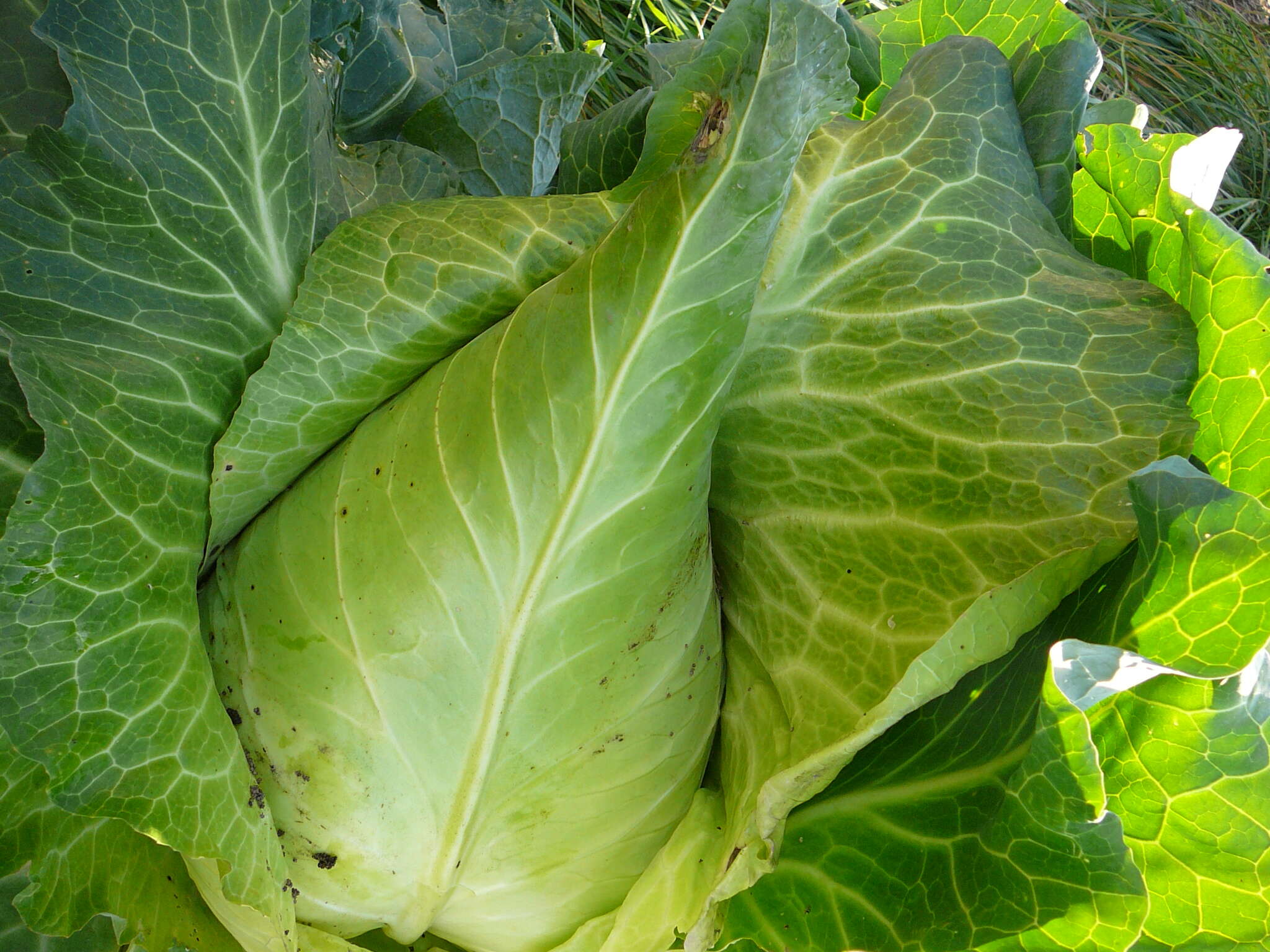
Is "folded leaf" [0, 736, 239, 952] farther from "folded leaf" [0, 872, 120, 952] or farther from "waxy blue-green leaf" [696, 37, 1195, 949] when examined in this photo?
"waxy blue-green leaf" [696, 37, 1195, 949]

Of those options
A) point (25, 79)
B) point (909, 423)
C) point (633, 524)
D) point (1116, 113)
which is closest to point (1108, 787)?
point (909, 423)

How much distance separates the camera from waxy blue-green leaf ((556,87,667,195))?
148 cm

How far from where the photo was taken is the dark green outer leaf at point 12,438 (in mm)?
1049

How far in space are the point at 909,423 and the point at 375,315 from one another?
0.65 m

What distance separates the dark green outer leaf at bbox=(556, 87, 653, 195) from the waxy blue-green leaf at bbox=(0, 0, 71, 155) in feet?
2.40

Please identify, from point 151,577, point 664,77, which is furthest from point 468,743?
point 664,77

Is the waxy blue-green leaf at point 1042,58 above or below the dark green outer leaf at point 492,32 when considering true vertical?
above

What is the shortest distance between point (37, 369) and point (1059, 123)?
1271mm

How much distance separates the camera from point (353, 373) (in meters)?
1.16

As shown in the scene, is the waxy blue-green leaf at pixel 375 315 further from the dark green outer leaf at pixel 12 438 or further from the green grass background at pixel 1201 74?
the green grass background at pixel 1201 74

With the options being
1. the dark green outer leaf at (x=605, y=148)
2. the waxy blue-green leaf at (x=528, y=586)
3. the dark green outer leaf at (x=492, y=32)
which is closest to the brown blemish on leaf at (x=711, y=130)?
the waxy blue-green leaf at (x=528, y=586)

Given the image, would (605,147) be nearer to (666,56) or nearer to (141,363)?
(666,56)

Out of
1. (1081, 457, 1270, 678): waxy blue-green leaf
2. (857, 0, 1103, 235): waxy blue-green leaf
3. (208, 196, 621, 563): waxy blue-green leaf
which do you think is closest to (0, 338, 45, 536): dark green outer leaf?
(208, 196, 621, 563): waxy blue-green leaf

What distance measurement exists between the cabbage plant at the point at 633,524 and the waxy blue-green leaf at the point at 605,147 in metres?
0.31
